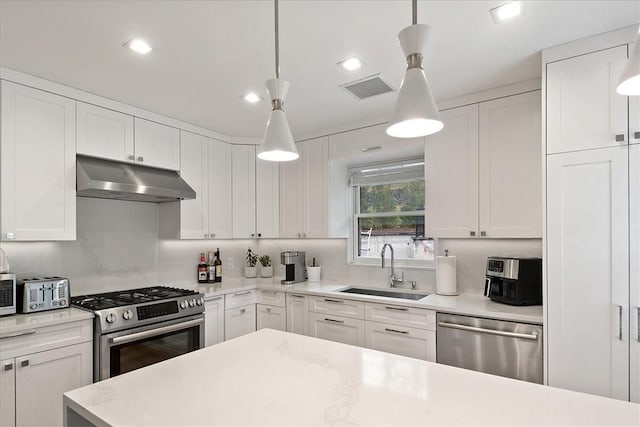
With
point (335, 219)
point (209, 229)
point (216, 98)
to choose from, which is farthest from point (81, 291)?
point (335, 219)

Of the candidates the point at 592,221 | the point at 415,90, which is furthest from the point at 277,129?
the point at 592,221

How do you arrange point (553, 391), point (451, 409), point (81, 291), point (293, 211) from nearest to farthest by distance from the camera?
point (451, 409), point (553, 391), point (81, 291), point (293, 211)

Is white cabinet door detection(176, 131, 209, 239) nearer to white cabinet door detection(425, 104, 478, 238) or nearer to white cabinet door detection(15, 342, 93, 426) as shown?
white cabinet door detection(15, 342, 93, 426)

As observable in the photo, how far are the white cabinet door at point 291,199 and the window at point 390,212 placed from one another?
0.58 meters

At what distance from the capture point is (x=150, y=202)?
11.5 ft

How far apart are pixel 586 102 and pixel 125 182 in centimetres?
312

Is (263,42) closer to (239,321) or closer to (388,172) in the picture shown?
(388,172)

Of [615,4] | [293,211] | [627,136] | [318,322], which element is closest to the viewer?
[615,4]

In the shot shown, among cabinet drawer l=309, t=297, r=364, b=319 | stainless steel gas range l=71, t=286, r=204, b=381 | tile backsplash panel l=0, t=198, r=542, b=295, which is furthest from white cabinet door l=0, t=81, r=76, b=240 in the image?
cabinet drawer l=309, t=297, r=364, b=319

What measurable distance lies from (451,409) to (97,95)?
3.07 meters

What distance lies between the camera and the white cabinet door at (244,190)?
3.85 m

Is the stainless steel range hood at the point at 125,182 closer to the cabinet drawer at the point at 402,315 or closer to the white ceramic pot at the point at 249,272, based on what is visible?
the white ceramic pot at the point at 249,272

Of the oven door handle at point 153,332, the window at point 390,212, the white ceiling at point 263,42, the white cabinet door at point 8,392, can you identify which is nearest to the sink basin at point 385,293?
the window at point 390,212

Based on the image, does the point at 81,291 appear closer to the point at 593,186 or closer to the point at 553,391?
the point at 553,391
